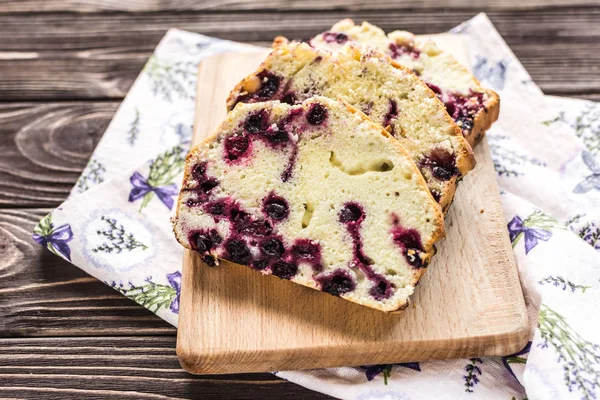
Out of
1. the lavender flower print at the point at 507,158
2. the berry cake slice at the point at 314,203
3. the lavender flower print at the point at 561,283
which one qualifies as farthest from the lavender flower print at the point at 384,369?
the lavender flower print at the point at 507,158

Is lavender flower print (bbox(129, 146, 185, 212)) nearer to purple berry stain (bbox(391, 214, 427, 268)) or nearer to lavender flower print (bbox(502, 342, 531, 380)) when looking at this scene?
purple berry stain (bbox(391, 214, 427, 268))

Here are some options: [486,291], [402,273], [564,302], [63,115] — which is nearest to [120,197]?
[63,115]

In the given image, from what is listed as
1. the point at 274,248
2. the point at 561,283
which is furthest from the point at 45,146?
the point at 561,283

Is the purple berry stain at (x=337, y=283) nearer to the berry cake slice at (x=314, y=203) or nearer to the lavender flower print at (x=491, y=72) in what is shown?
the berry cake slice at (x=314, y=203)

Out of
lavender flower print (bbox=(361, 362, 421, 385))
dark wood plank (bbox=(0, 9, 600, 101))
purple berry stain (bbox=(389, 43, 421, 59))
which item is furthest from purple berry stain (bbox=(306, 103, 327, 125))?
dark wood plank (bbox=(0, 9, 600, 101))

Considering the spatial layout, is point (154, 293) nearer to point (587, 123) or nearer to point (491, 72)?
point (491, 72)

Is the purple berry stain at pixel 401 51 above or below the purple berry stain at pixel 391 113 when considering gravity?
above

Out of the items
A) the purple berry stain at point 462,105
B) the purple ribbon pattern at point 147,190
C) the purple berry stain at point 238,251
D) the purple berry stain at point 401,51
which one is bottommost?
the purple ribbon pattern at point 147,190
